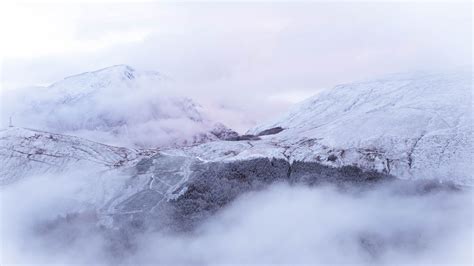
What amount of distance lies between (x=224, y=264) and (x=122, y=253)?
1415 cm

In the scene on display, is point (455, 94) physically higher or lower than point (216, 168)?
higher

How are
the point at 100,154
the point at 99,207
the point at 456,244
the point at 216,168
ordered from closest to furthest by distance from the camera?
the point at 456,244 → the point at 99,207 → the point at 216,168 → the point at 100,154

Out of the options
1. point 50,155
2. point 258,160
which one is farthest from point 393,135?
point 50,155

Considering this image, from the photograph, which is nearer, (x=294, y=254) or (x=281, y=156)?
(x=294, y=254)

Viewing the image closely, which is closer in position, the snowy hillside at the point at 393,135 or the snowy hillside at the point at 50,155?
the snowy hillside at the point at 393,135

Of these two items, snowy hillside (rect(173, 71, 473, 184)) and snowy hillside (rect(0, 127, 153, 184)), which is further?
snowy hillside (rect(0, 127, 153, 184))

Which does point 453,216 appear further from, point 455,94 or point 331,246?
point 455,94

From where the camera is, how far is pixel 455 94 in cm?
9550

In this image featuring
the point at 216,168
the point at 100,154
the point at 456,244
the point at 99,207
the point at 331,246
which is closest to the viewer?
the point at 456,244

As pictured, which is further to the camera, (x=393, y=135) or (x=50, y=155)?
(x=50, y=155)

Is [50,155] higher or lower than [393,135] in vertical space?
lower

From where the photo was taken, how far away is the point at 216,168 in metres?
85.3

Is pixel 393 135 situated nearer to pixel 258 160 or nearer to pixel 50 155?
pixel 258 160

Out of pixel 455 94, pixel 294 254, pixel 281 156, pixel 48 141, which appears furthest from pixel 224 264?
pixel 455 94
